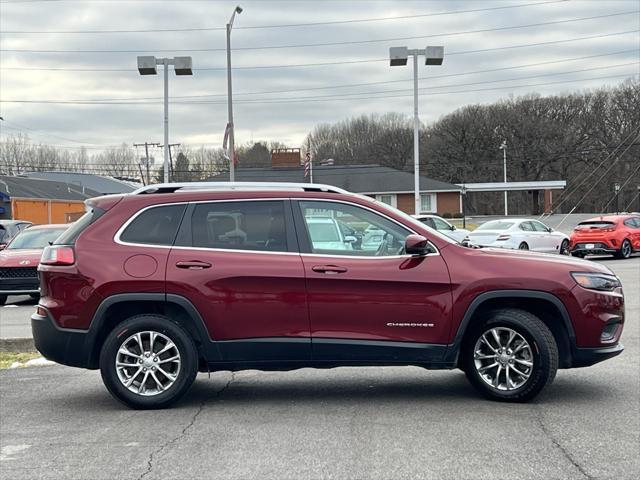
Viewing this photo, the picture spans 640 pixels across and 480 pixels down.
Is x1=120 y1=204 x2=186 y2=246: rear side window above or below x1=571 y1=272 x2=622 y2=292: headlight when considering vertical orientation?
above

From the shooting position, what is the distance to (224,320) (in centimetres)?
596

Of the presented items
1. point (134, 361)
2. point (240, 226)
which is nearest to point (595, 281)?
point (240, 226)

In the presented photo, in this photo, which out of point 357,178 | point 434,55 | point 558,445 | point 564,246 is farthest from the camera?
point 357,178

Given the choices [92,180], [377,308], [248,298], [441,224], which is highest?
[92,180]

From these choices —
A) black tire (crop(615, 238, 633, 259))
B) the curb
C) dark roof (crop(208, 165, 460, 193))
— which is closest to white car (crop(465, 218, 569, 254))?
black tire (crop(615, 238, 633, 259))

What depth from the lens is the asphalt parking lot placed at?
4605mm

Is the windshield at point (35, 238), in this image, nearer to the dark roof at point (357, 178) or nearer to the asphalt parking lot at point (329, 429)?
the asphalt parking lot at point (329, 429)

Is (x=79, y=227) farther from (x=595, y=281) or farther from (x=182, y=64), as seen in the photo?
(x=182, y=64)

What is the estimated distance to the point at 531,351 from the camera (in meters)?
6.03

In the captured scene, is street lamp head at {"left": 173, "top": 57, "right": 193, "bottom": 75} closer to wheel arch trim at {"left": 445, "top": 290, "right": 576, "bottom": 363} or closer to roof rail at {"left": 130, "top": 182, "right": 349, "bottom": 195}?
roof rail at {"left": 130, "top": 182, "right": 349, "bottom": 195}

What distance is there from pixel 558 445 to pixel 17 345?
713 centimetres

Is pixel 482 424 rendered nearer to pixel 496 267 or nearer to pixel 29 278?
pixel 496 267

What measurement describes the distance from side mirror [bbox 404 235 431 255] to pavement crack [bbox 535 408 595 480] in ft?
5.32

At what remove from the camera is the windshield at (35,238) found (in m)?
15.6
